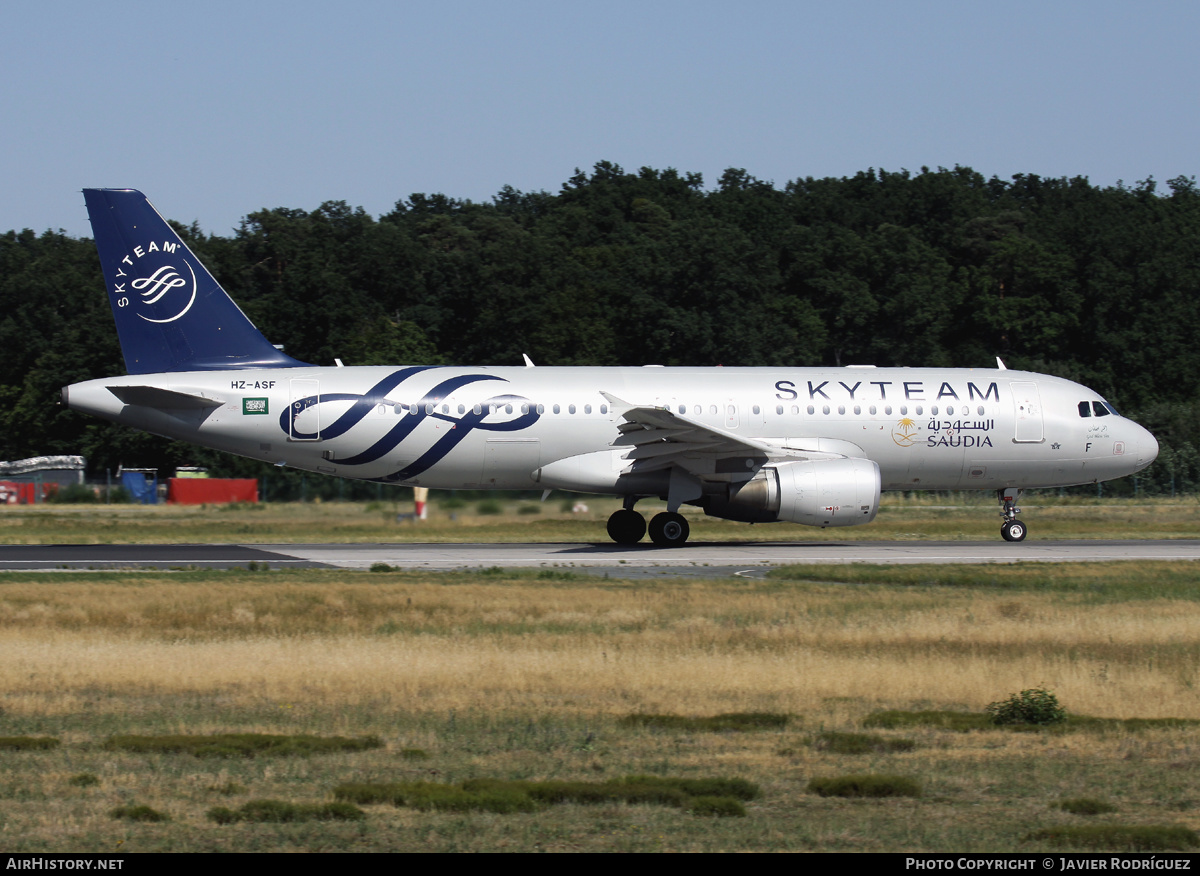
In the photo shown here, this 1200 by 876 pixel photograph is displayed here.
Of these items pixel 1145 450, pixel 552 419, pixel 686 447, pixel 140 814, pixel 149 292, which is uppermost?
pixel 149 292

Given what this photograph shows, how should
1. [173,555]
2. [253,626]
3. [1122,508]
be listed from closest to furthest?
[253,626]
[173,555]
[1122,508]

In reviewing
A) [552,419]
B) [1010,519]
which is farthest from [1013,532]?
[552,419]

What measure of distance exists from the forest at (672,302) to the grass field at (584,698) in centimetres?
3902

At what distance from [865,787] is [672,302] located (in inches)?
2437

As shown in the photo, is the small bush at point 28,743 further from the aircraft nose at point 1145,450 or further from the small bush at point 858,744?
the aircraft nose at point 1145,450

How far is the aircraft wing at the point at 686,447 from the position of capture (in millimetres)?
26328

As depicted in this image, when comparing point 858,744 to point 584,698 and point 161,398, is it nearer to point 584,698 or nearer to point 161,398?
point 584,698

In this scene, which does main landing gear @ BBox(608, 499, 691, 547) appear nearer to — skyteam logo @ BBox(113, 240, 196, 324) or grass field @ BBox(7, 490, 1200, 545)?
grass field @ BBox(7, 490, 1200, 545)

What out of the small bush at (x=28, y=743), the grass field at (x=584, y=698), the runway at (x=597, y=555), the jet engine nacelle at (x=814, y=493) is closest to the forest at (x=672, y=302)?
the runway at (x=597, y=555)

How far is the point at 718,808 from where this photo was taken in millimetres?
8117

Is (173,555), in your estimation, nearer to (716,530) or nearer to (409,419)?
(409,419)

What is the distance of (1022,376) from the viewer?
1220 inches

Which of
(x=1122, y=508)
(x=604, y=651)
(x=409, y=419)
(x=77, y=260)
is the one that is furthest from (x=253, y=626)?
(x=77, y=260)

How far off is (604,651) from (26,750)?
20.9ft
